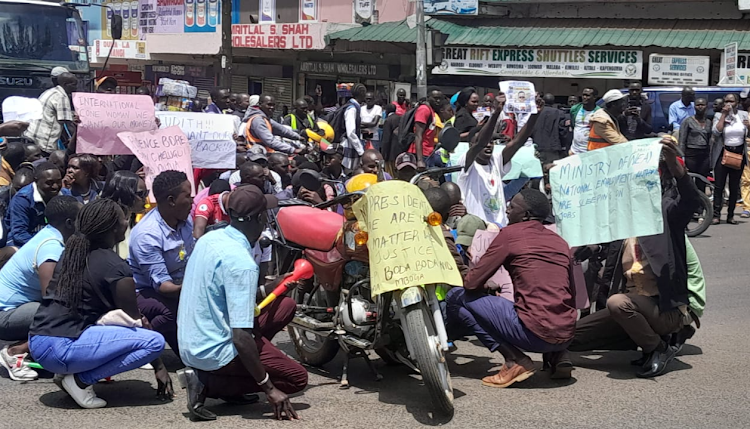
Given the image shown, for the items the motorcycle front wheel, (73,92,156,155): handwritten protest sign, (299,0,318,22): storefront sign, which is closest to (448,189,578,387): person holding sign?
the motorcycle front wheel

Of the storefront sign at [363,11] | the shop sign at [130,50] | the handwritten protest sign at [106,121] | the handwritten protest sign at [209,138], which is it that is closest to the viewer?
the handwritten protest sign at [106,121]

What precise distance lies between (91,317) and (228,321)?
2.88 feet

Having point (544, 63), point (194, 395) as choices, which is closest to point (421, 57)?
point (544, 63)

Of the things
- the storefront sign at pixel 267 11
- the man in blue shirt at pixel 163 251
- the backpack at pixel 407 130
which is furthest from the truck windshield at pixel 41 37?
the storefront sign at pixel 267 11

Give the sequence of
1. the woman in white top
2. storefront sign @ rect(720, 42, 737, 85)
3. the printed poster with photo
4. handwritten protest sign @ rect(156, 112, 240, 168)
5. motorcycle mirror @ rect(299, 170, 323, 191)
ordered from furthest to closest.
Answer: storefront sign @ rect(720, 42, 737, 85), the woman in white top, handwritten protest sign @ rect(156, 112, 240, 168), the printed poster with photo, motorcycle mirror @ rect(299, 170, 323, 191)

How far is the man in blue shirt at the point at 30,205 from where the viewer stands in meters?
7.44

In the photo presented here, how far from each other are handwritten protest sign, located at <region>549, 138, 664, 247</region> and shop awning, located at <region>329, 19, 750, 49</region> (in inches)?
562

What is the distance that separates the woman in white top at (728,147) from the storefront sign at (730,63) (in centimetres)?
454

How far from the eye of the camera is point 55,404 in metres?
5.64

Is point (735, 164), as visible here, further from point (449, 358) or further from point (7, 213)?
point (7, 213)

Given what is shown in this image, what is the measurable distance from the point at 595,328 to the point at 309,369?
201cm

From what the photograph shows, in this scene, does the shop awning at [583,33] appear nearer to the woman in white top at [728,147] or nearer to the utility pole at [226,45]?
the utility pole at [226,45]

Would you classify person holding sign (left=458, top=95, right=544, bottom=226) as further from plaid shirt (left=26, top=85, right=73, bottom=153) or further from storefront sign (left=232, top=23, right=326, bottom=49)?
storefront sign (left=232, top=23, right=326, bottom=49)

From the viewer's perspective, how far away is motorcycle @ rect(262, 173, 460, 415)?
525 cm
